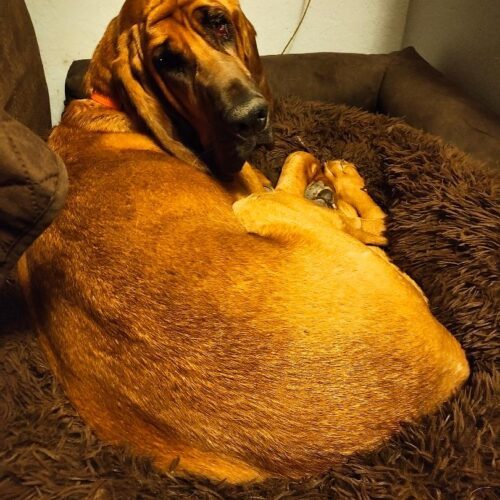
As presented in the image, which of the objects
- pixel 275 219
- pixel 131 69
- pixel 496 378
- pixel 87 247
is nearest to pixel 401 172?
A: pixel 275 219

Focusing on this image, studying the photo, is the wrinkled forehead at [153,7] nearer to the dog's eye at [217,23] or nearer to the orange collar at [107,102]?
the dog's eye at [217,23]

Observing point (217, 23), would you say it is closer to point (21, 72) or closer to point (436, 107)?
point (21, 72)

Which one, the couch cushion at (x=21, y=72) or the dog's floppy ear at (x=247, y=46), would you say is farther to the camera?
the couch cushion at (x=21, y=72)

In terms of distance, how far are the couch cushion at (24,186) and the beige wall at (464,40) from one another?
2.20 meters

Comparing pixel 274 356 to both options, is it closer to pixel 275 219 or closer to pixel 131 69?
pixel 275 219

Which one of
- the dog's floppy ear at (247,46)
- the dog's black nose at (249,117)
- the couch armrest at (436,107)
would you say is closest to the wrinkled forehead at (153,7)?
the dog's floppy ear at (247,46)

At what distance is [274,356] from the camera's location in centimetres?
119

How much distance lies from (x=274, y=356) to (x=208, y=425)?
0.22 meters

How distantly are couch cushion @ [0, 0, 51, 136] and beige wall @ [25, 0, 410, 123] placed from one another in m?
0.40

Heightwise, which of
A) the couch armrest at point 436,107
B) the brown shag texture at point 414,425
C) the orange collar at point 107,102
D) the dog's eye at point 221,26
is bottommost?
the brown shag texture at point 414,425

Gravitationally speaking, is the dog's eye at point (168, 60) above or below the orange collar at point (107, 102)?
above

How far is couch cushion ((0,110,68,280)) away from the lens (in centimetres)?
109

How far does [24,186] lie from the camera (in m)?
1.11

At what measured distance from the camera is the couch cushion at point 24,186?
109 centimetres
